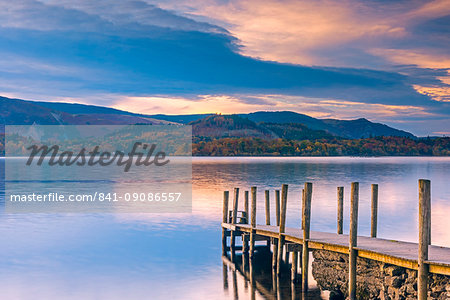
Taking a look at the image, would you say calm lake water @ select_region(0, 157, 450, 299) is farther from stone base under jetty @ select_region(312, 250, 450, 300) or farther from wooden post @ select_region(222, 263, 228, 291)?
stone base under jetty @ select_region(312, 250, 450, 300)

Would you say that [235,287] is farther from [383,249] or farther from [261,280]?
[383,249]

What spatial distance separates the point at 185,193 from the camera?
205 ft

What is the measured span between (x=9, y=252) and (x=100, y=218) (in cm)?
1464

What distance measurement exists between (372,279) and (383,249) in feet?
3.41

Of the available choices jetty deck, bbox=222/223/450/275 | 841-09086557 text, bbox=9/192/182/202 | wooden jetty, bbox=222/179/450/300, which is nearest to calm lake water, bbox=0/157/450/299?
wooden jetty, bbox=222/179/450/300

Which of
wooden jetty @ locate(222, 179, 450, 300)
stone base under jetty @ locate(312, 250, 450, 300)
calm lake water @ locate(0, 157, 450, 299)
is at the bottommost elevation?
calm lake water @ locate(0, 157, 450, 299)

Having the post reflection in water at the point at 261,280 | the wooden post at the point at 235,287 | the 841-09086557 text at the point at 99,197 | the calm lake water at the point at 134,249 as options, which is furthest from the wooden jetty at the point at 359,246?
the 841-09086557 text at the point at 99,197

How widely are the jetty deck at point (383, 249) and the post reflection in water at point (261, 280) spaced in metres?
1.56

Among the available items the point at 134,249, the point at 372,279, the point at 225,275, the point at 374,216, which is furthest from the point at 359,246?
the point at 134,249

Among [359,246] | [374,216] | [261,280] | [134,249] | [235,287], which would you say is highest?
[374,216]

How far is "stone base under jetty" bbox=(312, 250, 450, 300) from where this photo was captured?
1280cm

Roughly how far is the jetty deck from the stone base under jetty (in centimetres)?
30

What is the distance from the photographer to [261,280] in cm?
1998

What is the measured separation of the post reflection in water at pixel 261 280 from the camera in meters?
17.8
